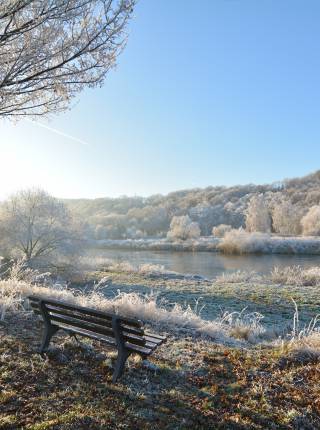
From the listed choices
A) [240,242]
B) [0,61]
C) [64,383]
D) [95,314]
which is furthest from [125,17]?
[240,242]

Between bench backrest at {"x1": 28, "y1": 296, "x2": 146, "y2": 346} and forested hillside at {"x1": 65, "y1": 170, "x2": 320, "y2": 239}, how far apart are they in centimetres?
1557

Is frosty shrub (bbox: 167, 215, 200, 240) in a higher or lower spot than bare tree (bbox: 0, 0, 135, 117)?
lower

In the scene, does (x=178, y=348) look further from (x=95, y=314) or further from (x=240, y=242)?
(x=240, y=242)

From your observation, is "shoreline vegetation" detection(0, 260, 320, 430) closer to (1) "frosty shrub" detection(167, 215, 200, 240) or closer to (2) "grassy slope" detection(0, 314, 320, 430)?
(2) "grassy slope" detection(0, 314, 320, 430)

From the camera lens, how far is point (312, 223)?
41.5 m

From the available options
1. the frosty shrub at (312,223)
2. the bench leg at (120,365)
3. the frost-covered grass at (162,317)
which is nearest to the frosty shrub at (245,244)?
the frosty shrub at (312,223)

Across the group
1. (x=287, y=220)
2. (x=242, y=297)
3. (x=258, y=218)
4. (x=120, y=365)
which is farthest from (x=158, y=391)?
(x=287, y=220)

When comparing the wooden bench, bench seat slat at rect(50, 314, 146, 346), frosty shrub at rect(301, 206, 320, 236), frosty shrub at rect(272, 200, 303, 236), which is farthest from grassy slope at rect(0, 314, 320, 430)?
frosty shrub at rect(272, 200, 303, 236)

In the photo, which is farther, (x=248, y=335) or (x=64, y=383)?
(x=248, y=335)

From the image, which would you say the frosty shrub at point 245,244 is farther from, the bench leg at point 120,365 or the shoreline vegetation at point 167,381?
the bench leg at point 120,365

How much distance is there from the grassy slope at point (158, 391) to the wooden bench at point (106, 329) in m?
0.25

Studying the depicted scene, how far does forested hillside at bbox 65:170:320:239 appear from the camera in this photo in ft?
155

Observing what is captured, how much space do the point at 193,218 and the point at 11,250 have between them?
52935mm

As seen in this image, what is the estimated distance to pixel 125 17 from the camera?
4.68 m
